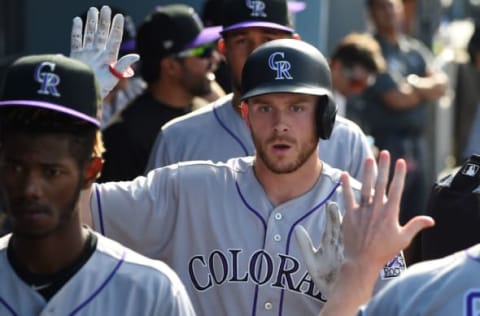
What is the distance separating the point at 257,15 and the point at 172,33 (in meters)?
1.11

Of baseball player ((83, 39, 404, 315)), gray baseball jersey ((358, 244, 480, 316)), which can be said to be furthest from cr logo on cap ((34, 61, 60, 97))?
baseball player ((83, 39, 404, 315))

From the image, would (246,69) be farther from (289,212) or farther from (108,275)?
(108,275)

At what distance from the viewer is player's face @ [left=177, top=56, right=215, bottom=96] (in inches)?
277

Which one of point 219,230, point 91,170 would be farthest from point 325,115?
point 91,170

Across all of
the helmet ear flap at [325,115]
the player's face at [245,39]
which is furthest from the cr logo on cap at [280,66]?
the player's face at [245,39]

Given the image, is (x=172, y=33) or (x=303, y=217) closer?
(x=303, y=217)

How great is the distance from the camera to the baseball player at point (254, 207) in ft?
15.5

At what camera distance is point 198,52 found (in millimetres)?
7160

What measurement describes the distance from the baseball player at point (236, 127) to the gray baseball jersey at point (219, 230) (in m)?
0.76

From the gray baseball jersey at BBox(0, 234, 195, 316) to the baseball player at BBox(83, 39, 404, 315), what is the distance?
1131 mm

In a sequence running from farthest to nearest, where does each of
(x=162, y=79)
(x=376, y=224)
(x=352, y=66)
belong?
(x=352, y=66), (x=162, y=79), (x=376, y=224)

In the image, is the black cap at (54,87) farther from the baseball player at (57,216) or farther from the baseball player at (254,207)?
the baseball player at (254,207)

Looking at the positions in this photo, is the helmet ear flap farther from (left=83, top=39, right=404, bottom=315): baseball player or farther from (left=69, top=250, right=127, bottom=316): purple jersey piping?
(left=69, top=250, right=127, bottom=316): purple jersey piping

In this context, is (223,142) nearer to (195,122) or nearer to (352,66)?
(195,122)
